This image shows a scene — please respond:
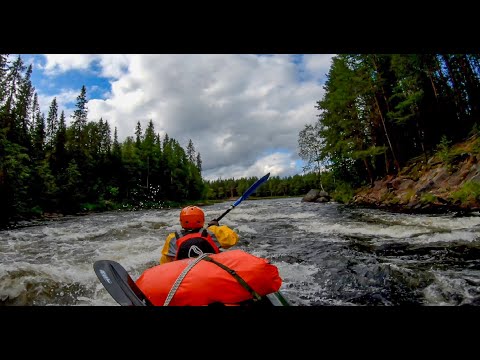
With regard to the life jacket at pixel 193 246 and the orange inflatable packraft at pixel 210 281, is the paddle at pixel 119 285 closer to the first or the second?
the orange inflatable packraft at pixel 210 281

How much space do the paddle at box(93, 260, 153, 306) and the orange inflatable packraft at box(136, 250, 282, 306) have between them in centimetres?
6

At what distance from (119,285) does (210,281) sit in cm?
74

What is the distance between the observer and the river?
4.11 m

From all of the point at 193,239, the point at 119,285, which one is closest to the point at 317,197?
the point at 193,239

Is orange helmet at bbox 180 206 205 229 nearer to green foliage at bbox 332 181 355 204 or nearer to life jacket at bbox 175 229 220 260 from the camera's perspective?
life jacket at bbox 175 229 220 260

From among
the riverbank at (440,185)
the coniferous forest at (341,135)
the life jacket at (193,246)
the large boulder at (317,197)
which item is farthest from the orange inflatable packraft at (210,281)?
the large boulder at (317,197)

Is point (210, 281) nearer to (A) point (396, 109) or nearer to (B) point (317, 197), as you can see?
(A) point (396, 109)

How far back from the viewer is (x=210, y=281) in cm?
217

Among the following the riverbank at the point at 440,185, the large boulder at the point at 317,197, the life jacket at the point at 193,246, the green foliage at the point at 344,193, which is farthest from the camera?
the large boulder at the point at 317,197

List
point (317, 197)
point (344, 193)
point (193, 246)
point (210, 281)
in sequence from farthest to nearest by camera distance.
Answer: point (317, 197) < point (344, 193) < point (193, 246) < point (210, 281)

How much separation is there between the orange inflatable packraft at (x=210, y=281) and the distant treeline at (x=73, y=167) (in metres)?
19.3

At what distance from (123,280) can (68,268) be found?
446cm

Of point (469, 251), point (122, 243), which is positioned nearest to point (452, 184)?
point (469, 251)

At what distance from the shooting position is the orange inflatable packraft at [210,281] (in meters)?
2.12
